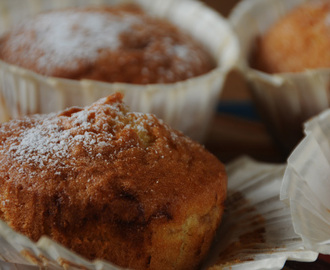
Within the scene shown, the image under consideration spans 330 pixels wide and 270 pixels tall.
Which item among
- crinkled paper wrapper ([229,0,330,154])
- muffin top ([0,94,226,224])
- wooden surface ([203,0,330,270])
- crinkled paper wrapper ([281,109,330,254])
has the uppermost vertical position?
muffin top ([0,94,226,224])

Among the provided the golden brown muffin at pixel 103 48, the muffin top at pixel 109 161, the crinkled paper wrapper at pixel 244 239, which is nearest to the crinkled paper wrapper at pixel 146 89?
the golden brown muffin at pixel 103 48

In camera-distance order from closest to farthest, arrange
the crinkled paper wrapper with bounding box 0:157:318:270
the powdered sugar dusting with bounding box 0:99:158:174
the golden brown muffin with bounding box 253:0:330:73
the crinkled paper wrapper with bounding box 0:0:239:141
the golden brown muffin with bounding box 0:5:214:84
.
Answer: the crinkled paper wrapper with bounding box 0:157:318:270 < the powdered sugar dusting with bounding box 0:99:158:174 < the crinkled paper wrapper with bounding box 0:0:239:141 < the golden brown muffin with bounding box 0:5:214:84 < the golden brown muffin with bounding box 253:0:330:73

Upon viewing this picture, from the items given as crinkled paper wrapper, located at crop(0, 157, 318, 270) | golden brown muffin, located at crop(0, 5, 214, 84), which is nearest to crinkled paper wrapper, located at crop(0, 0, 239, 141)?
golden brown muffin, located at crop(0, 5, 214, 84)

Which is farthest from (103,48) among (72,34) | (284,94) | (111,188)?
(111,188)

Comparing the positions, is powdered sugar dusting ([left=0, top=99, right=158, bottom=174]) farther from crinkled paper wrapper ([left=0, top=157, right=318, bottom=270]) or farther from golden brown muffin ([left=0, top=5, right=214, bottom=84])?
golden brown muffin ([left=0, top=5, right=214, bottom=84])

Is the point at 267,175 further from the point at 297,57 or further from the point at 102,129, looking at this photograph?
the point at 297,57

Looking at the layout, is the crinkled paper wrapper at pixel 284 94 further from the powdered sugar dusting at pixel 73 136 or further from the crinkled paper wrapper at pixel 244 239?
the powdered sugar dusting at pixel 73 136
